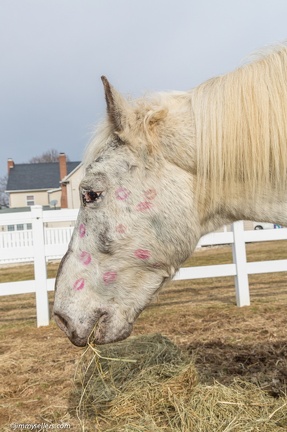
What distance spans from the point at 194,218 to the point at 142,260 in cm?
36

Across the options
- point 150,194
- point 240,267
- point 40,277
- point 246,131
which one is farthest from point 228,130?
point 240,267

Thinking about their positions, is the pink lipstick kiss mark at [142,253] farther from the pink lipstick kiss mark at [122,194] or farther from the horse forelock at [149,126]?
the horse forelock at [149,126]

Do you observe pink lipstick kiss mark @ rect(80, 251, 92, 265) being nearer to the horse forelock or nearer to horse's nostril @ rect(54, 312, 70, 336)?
horse's nostril @ rect(54, 312, 70, 336)

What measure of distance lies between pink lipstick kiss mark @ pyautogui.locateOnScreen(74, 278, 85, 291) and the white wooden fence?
422 centimetres

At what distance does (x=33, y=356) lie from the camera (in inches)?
188

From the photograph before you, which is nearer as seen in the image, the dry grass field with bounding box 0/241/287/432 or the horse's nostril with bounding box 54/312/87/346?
the horse's nostril with bounding box 54/312/87/346

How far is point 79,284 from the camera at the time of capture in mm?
2359

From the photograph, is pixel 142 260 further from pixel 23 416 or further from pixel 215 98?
pixel 23 416

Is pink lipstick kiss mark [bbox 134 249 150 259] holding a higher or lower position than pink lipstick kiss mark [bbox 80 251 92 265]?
higher

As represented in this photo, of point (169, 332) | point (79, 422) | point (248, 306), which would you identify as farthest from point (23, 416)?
point (248, 306)

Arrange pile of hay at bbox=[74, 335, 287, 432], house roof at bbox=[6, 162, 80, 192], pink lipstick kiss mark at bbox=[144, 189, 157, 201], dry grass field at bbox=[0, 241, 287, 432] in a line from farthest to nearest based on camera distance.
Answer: house roof at bbox=[6, 162, 80, 192] → dry grass field at bbox=[0, 241, 287, 432] → pile of hay at bbox=[74, 335, 287, 432] → pink lipstick kiss mark at bbox=[144, 189, 157, 201]

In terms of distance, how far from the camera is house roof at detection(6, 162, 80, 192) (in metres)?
45.0

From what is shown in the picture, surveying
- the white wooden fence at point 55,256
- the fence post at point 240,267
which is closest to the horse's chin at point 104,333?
the white wooden fence at point 55,256

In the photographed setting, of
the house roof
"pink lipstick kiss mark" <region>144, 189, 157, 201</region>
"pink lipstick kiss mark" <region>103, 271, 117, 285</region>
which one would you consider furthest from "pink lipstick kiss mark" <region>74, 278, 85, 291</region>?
the house roof
